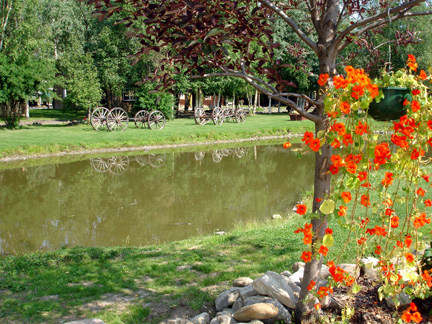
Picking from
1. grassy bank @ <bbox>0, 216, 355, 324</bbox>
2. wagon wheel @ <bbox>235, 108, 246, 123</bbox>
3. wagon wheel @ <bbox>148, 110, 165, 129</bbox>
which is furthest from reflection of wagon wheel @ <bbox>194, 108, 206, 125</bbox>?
grassy bank @ <bbox>0, 216, 355, 324</bbox>

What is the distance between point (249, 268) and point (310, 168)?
9709 millimetres

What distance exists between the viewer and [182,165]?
45.4 feet

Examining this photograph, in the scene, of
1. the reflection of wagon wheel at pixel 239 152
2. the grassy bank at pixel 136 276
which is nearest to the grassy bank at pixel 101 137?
the reflection of wagon wheel at pixel 239 152

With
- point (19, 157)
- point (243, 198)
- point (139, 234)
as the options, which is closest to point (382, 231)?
point (139, 234)

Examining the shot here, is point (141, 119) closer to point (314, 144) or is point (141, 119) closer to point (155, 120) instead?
point (155, 120)

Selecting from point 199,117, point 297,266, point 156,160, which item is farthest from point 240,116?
point 297,266

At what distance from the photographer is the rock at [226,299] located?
3.23 m

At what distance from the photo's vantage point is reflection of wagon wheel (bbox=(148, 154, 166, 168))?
13.9 meters

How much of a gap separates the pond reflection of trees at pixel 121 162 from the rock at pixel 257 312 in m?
10.0

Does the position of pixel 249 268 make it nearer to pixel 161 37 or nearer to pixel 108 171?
pixel 161 37

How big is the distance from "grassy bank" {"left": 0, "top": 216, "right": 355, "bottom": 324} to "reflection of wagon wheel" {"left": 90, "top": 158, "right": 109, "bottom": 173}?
7.81 metres

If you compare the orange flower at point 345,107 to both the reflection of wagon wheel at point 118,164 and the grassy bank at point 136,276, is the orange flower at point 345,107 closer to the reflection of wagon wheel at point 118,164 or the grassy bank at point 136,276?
the grassy bank at point 136,276

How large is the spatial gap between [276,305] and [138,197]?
7030 mm

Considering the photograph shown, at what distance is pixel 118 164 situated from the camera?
1381cm
